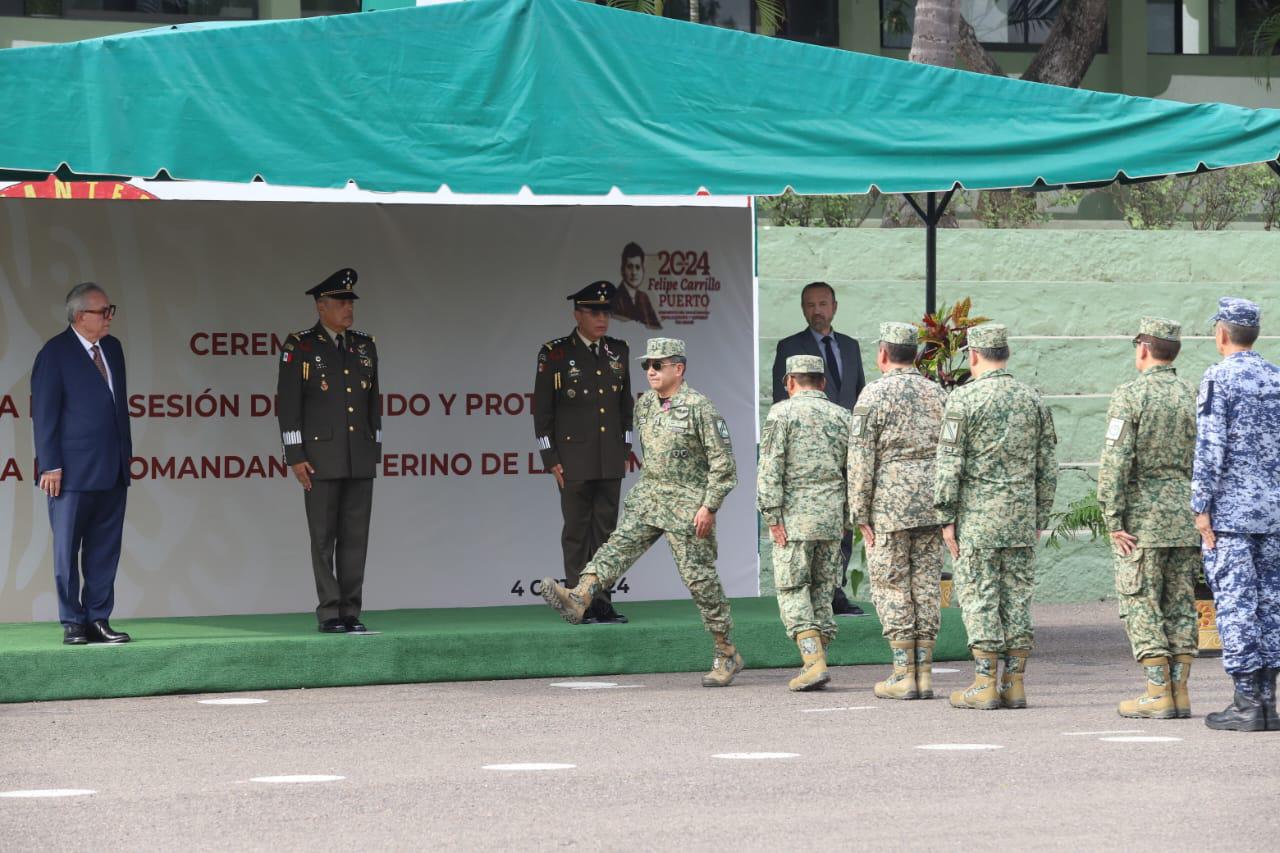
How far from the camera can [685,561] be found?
33.1 feet

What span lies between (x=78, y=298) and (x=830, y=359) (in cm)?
436

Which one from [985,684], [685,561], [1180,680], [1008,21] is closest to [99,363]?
[685,561]

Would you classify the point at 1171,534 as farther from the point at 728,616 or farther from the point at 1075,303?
the point at 1075,303

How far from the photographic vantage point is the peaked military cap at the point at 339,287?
434 inches

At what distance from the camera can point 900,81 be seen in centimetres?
1047

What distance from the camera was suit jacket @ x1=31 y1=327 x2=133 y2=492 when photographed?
33.7 ft

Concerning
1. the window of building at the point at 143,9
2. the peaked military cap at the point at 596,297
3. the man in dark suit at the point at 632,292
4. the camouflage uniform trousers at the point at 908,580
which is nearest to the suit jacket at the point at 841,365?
the peaked military cap at the point at 596,297

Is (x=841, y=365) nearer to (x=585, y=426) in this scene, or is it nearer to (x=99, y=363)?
(x=585, y=426)

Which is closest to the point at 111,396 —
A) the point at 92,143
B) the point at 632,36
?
the point at 92,143

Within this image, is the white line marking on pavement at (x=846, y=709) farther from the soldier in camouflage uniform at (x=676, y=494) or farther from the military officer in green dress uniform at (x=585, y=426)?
the military officer in green dress uniform at (x=585, y=426)

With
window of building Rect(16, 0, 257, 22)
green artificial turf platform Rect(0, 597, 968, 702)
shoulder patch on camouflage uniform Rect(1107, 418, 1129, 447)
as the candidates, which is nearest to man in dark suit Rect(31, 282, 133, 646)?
green artificial turf platform Rect(0, 597, 968, 702)

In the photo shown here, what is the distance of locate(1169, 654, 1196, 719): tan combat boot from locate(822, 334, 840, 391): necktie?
3470 millimetres

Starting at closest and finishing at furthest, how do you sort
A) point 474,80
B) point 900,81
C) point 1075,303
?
point 474,80, point 900,81, point 1075,303

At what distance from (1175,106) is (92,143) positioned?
5572 millimetres
